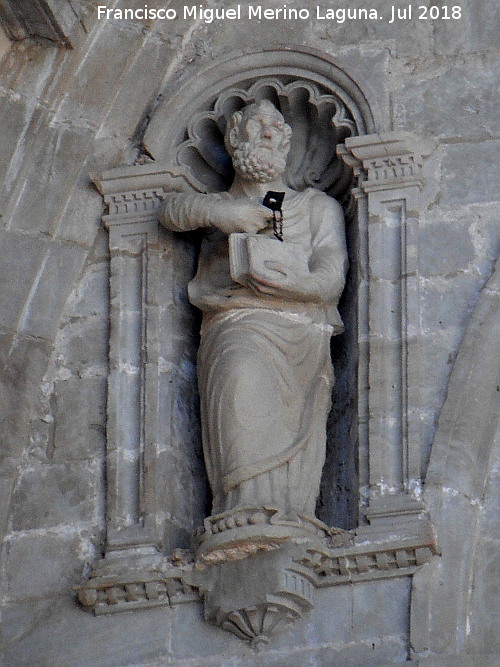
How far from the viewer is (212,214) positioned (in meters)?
8.44

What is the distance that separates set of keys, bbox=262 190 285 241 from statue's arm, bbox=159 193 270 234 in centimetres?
3

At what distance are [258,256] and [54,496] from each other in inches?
49.0

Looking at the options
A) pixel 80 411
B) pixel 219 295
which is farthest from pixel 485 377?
pixel 80 411

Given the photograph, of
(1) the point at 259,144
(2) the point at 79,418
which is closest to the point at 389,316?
(1) the point at 259,144

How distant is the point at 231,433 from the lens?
803cm

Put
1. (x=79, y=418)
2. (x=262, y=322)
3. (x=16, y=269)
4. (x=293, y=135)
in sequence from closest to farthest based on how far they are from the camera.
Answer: (x=262, y=322) → (x=79, y=418) → (x=16, y=269) → (x=293, y=135)

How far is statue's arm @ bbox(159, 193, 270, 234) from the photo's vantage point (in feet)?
27.5

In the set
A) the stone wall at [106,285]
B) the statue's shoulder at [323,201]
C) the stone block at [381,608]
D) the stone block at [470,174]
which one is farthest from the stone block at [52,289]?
the stone block at [381,608]

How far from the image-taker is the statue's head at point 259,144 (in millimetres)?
8633

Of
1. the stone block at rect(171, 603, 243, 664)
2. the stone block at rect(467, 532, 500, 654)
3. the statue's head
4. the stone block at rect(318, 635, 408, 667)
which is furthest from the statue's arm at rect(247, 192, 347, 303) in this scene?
the stone block at rect(318, 635, 408, 667)

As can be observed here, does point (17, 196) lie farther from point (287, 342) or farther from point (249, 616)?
point (249, 616)

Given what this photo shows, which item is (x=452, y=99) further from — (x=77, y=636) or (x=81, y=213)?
(x=77, y=636)

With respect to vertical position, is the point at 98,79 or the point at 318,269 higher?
the point at 98,79

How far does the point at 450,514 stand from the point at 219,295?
4.28ft
